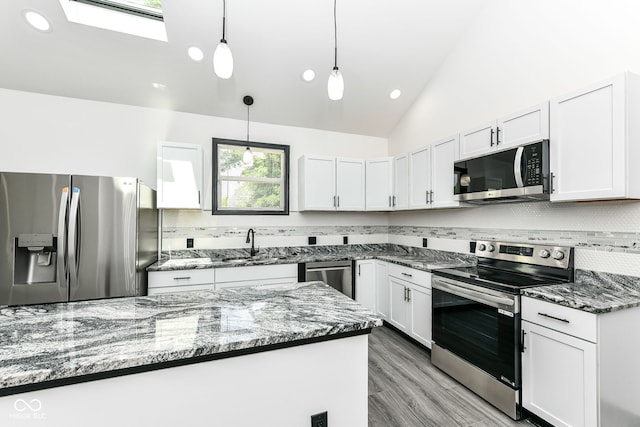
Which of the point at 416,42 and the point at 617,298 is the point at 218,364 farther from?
the point at 416,42

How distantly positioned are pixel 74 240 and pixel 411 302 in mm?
3109

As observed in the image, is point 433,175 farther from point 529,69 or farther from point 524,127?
point 529,69

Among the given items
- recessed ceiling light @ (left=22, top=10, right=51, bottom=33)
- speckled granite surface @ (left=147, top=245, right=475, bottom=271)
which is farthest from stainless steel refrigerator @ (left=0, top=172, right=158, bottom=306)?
recessed ceiling light @ (left=22, top=10, right=51, bottom=33)

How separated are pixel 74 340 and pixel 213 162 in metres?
2.90

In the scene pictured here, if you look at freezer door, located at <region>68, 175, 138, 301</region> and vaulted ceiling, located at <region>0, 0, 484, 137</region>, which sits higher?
vaulted ceiling, located at <region>0, 0, 484, 137</region>

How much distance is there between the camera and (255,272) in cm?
321

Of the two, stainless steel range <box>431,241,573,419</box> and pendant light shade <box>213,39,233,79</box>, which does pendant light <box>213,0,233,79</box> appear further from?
stainless steel range <box>431,241,573,419</box>

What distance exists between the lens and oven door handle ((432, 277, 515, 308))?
2053mm

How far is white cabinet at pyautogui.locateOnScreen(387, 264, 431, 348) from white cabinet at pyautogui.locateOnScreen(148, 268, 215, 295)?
199 cm

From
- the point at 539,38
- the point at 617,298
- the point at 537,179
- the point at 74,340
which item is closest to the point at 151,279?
the point at 74,340

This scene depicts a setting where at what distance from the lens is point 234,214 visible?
3.79 meters

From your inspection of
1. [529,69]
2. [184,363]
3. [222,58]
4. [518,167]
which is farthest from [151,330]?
[529,69]

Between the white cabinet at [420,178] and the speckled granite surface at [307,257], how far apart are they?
2.15 ft

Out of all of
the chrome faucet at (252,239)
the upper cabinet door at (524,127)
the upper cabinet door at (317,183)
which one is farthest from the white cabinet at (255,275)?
the upper cabinet door at (524,127)
